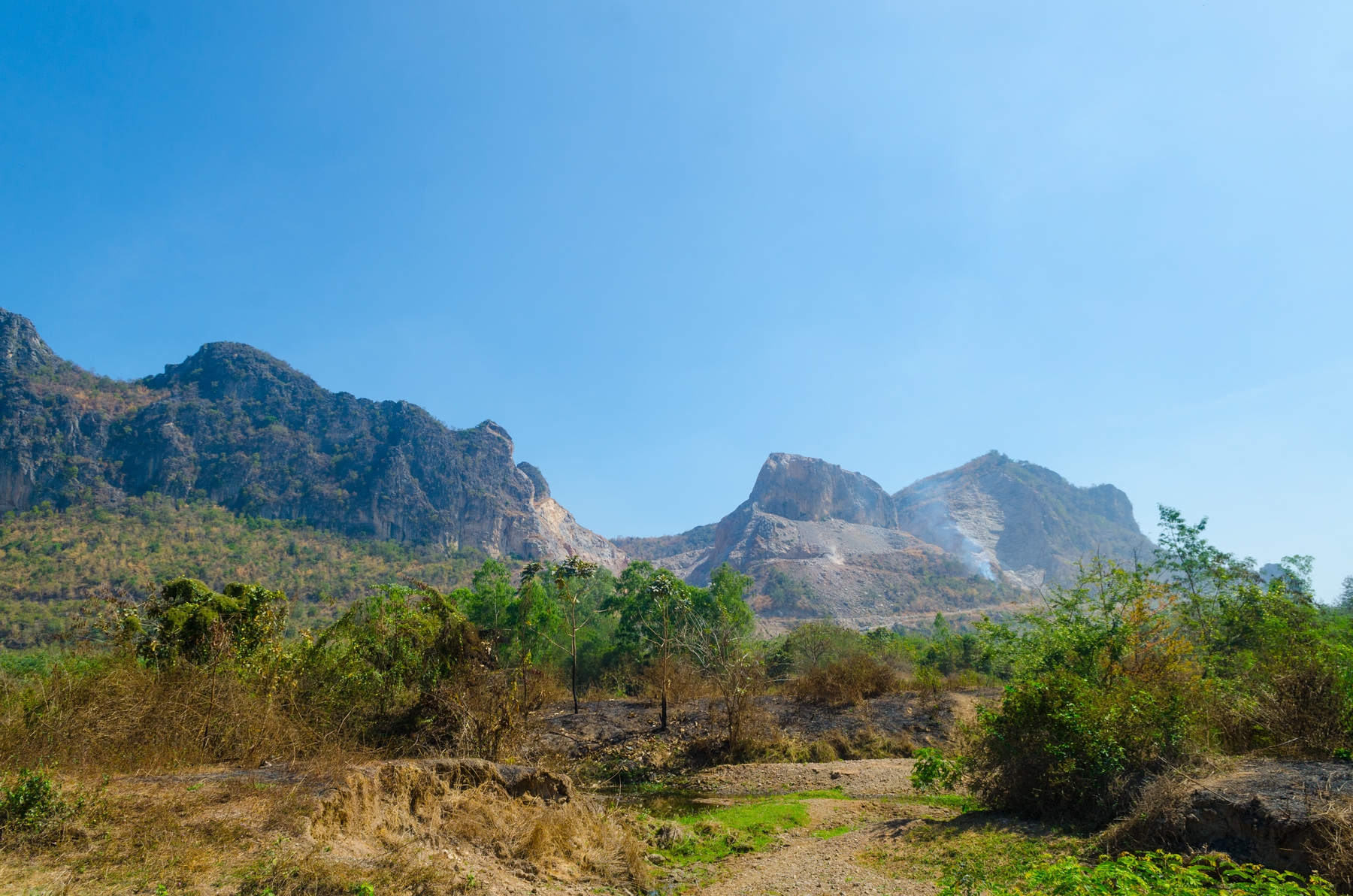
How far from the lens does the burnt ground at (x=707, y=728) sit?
19.6 metres

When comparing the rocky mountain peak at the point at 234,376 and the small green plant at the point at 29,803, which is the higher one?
the rocky mountain peak at the point at 234,376

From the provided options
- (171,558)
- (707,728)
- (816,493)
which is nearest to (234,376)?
(171,558)

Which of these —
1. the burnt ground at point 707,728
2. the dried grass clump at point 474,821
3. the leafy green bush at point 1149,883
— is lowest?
the burnt ground at point 707,728

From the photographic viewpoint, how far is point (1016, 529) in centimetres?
17662

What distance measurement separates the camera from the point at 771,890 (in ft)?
29.1

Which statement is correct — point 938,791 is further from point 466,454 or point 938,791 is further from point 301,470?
point 466,454

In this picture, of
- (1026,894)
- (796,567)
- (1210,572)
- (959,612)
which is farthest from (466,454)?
(1026,894)

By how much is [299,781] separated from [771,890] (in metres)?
6.29

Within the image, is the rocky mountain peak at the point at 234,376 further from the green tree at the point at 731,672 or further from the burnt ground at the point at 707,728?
the green tree at the point at 731,672

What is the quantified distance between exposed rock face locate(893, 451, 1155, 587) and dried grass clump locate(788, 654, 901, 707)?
474ft

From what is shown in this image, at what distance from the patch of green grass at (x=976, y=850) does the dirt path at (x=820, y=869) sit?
1.21ft

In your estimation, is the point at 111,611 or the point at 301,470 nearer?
the point at 111,611

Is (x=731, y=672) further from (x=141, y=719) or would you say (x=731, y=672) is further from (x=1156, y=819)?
(x=141, y=719)

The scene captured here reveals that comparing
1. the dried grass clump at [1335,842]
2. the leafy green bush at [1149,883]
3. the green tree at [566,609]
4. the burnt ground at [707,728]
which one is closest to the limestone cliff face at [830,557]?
the green tree at [566,609]
